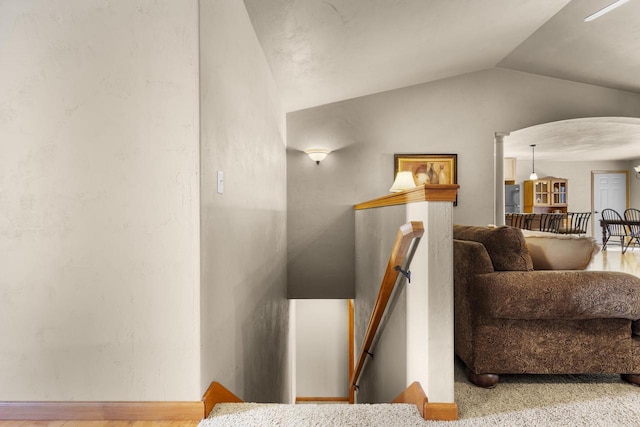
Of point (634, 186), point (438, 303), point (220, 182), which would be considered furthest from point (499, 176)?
point (634, 186)

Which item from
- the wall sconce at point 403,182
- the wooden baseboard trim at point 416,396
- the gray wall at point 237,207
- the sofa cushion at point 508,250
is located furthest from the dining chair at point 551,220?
the wooden baseboard trim at point 416,396

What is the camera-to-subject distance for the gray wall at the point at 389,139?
4.82m

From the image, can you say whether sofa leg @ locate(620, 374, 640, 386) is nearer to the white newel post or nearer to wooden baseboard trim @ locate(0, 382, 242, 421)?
the white newel post

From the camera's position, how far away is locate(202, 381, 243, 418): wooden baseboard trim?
1.61 metres

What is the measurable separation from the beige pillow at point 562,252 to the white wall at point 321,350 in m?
3.61

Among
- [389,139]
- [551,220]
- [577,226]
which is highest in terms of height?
[389,139]

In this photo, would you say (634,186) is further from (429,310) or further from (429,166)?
(429,310)

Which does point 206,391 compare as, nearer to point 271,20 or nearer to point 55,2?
point 55,2

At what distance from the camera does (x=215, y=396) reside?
67.2 inches

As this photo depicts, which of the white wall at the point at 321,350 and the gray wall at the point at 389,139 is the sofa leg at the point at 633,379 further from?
the white wall at the point at 321,350

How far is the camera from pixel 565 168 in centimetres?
996

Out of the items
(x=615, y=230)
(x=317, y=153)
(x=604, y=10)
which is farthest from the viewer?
(x=615, y=230)

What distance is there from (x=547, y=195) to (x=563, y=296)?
933 cm

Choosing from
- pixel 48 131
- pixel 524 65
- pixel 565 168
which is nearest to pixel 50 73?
pixel 48 131
